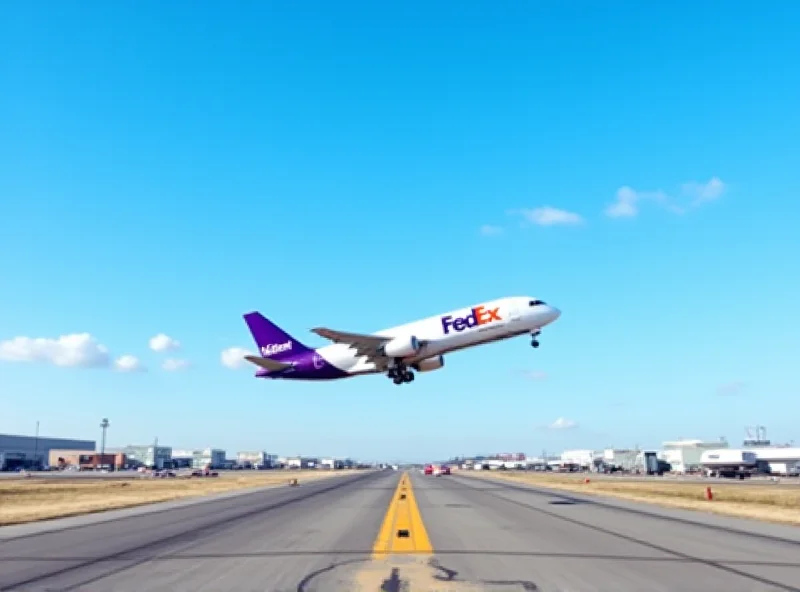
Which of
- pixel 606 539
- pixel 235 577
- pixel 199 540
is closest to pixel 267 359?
pixel 199 540

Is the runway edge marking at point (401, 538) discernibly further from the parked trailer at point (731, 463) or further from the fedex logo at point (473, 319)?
the parked trailer at point (731, 463)

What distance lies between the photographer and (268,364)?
157 ft

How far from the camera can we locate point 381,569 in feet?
40.9

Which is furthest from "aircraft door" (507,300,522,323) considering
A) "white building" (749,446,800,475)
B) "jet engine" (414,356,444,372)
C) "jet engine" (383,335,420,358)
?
"white building" (749,446,800,475)

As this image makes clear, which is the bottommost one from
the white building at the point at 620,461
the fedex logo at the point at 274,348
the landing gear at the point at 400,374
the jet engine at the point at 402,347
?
the white building at the point at 620,461

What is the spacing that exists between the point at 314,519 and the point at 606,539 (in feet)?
37.3

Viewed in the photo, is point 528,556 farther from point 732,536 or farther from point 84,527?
point 84,527

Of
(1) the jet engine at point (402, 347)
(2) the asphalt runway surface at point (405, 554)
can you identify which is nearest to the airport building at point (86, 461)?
(1) the jet engine at point (402, 347)

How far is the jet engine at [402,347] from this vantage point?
41094 mm

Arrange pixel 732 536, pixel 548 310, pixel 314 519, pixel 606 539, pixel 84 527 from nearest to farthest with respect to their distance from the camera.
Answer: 1. pixel 606 539
2. pixel 732 536
3. pixel 84 527
4. pixel 314 519
5. pixel 548 310

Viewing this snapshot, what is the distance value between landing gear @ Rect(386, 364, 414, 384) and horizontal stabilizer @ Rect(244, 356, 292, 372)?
8.26 m

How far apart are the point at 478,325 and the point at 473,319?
51 cm

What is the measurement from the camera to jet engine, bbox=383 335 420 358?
135ft

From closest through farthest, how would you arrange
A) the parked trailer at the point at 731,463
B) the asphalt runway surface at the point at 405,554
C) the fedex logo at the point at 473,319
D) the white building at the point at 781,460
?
the asphalt runway surface at the point at 405,554 < the fedex logo at the point at 473,319 < the parked trailer at the point at 731,463 < the white building at the point at 781,460
